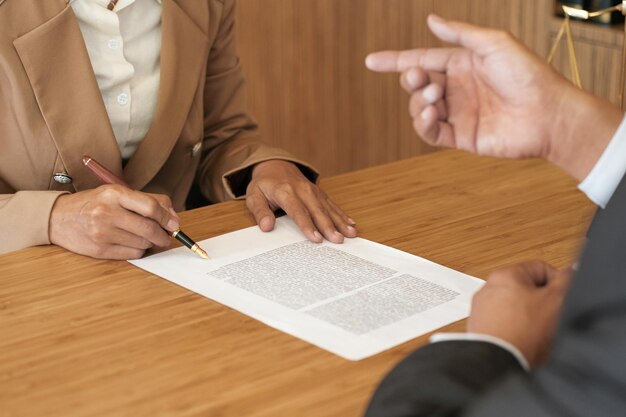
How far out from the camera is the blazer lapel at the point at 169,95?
2.09m

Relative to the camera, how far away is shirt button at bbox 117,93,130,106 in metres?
2.08

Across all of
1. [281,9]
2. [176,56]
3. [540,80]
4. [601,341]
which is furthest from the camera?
[281,9]

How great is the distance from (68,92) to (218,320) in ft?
2.47

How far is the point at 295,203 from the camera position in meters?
1.84

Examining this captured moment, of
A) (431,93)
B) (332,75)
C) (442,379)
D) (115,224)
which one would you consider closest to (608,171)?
(431,93)

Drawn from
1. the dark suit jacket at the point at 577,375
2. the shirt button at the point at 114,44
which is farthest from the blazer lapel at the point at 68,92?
the dark suit jacket at the point at 577,375

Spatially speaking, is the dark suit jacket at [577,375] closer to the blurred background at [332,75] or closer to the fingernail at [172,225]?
the fingernail at [172,225]

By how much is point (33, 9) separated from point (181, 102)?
0.37 meters

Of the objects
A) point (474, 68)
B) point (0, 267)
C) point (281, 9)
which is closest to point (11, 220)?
point (0, 267)

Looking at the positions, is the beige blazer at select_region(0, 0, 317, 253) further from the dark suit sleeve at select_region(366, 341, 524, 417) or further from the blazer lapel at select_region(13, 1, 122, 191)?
the dark suit sleeve at select_region(366, 341, 524, 417)

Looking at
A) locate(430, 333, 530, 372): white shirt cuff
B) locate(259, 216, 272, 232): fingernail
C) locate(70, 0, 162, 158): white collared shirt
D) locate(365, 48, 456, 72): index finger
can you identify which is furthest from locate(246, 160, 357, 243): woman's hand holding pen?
locate(430, 333, 530, 372): white shirt cuff

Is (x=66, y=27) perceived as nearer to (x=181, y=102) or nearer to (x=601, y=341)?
(x=181, y=102)

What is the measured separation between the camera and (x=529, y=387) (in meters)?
0.90

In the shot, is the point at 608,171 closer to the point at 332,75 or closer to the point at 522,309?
the point at 522,309
